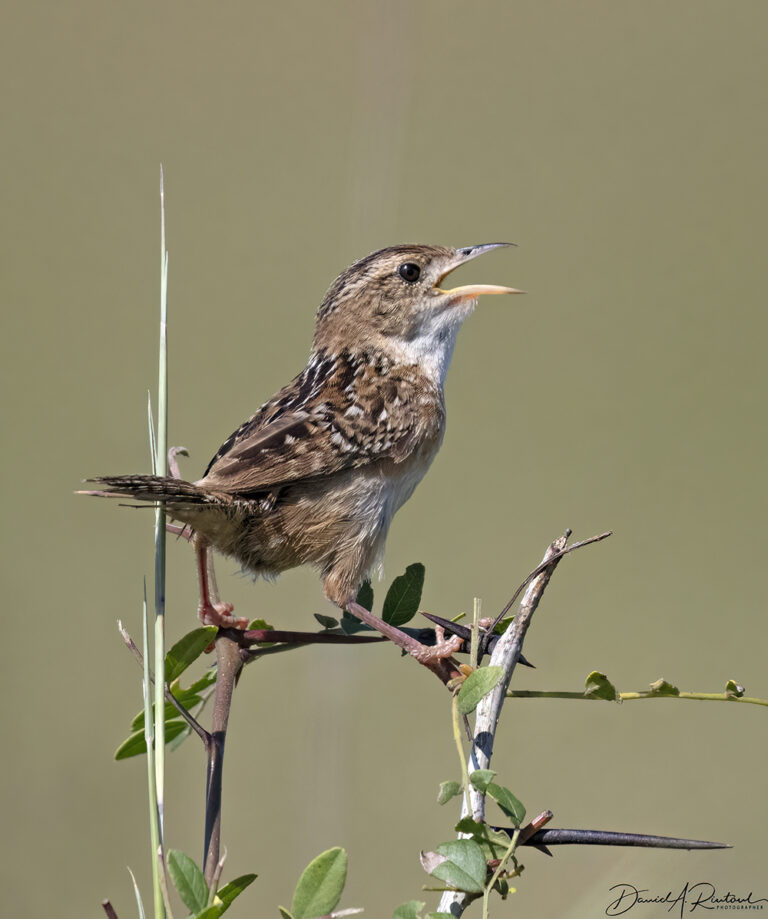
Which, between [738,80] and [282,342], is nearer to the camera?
[282,342]

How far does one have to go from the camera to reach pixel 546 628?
14.7ft

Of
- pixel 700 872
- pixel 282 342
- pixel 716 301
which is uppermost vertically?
pixel 716 301

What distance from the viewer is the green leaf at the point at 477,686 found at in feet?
3.40

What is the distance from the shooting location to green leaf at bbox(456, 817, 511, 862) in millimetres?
938

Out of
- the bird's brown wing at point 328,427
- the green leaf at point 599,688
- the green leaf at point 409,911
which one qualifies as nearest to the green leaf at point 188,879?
the green leaf at point 409,911

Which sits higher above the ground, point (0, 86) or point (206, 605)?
point (0, 86)

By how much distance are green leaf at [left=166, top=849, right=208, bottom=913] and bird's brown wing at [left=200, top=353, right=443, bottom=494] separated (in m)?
1.08

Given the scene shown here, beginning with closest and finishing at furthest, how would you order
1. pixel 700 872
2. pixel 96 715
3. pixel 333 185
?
pixel 700 872 → pixel 96 715 → pixel 333 185

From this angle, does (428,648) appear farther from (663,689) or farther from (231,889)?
(231,889)

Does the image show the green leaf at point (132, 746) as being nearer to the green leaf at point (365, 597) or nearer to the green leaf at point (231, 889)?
the green leaf at point (231, 889)

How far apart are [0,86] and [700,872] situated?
19.8 feet

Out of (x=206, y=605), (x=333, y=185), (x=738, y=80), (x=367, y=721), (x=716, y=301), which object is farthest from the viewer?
(x=738, y=80)

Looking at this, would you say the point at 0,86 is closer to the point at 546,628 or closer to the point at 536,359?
the point at 536,359

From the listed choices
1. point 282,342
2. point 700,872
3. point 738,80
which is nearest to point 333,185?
point 282,342
